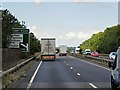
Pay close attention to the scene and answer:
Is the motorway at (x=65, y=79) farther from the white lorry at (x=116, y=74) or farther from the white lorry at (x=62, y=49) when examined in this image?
the white lorry at (x=62, y=49)

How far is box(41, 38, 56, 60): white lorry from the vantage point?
6656cm

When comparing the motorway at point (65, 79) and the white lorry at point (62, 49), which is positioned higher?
the white lorry at point (62, 49)

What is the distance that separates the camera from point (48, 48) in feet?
220

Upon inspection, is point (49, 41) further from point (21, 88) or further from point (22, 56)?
point (21, 88)

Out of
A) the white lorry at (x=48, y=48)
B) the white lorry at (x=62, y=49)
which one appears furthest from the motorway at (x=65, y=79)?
the white lorry at (x=62, y=49)

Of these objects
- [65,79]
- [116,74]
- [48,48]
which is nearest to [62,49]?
[48,48]

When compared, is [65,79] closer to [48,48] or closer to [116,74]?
[116,74]

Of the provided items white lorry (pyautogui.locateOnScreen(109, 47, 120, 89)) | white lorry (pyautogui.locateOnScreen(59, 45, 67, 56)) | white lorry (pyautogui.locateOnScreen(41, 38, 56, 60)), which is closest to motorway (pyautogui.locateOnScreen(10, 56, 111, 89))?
white lorry (pyautogui.locateOnScreen(109, 47, 120, 89))

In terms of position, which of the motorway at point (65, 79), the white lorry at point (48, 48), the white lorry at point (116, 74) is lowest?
the motorway at point (65, 79)

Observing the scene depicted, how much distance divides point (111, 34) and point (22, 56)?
66620 mm

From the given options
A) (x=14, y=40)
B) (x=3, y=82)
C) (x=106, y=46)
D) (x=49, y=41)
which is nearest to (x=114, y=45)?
(x=106, y=46)

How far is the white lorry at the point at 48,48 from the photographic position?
6656cm

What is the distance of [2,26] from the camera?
4288 cm

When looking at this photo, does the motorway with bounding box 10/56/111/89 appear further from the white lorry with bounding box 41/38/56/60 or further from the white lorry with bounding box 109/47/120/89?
the white lorry with bounding box 41/38/56/60
